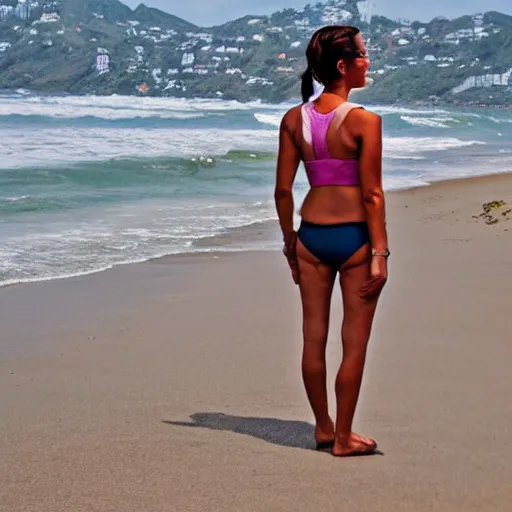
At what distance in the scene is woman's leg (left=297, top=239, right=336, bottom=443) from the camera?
3602 millimetres

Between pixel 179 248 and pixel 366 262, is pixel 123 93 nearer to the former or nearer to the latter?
pixel 179 248

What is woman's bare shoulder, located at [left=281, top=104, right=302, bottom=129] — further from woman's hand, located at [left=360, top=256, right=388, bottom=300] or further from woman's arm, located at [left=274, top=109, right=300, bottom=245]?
woman's hand, located at [left=360, top=256, right=388, bottom=300]

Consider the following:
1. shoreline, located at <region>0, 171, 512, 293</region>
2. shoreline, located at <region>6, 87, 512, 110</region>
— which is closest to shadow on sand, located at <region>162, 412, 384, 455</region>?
shoreline, located at <region>0, 171, 512, 293</region>

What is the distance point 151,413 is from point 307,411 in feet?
2.19

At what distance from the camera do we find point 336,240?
3.50 meters

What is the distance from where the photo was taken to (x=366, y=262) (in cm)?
351

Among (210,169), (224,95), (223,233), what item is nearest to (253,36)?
(224,95)

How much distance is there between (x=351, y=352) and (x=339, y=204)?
1.80 ft

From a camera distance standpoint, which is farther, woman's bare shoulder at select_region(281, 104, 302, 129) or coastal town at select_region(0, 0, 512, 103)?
coastal town at select_region(0, 0, 512, 103)

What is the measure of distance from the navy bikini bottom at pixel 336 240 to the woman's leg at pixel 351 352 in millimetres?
44

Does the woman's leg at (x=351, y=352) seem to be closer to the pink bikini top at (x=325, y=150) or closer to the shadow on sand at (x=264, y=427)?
the shadow on sand at (x=264, y=427)

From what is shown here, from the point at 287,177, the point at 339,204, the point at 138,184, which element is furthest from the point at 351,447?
the point at 138,184

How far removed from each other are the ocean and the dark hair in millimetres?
5038

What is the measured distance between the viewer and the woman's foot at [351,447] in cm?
361
